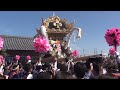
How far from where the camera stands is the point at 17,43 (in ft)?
70.5

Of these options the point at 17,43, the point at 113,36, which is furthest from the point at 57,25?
the point at 113,36

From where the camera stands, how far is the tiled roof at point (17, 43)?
20.1 meters

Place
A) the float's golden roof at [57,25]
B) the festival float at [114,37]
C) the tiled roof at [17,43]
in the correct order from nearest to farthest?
the festival float at [114,37], the float's golden roof at [57,25], the tiled roof at [17,43]

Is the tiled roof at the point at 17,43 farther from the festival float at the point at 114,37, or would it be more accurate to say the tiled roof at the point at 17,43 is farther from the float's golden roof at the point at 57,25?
the festival float at the point at 114,37

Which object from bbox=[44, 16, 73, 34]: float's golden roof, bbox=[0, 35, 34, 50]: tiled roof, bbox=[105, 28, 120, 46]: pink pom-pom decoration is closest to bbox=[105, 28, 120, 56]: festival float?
bbox=[105, 28, 120, 46]: pink pom-pom decoration

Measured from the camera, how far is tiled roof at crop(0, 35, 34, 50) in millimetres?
20078

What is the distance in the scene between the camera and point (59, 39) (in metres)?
14.7

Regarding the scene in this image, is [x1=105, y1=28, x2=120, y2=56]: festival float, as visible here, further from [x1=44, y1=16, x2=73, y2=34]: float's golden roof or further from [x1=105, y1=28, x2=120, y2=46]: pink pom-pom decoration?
[x1=44, y1=16, x2=73, y2=34]: float's golden roof

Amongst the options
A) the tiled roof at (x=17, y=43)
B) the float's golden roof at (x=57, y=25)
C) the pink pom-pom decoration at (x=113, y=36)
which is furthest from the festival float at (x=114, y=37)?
the tiled roof at (x=17, y=43)
